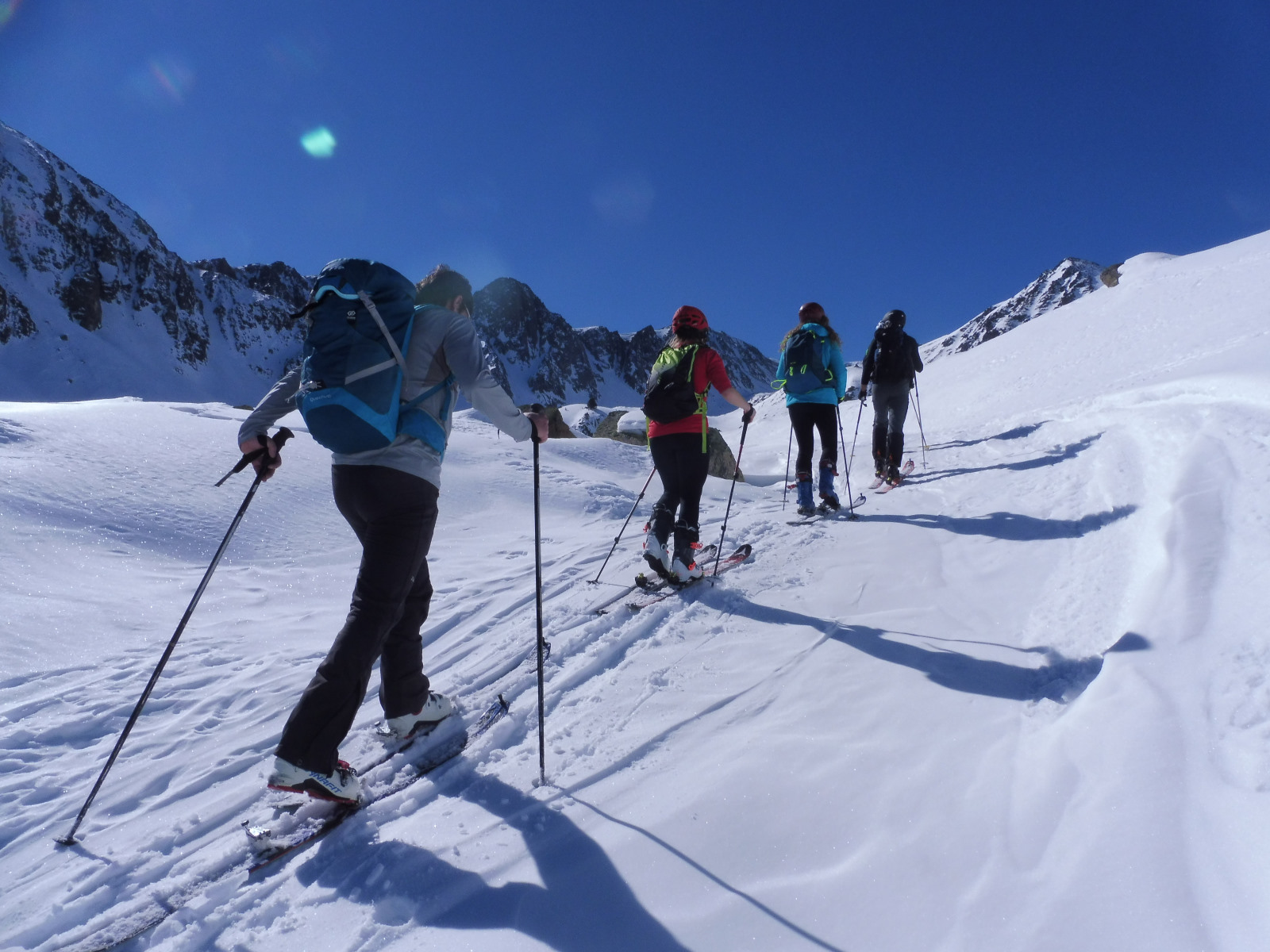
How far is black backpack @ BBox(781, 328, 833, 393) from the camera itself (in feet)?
20.8

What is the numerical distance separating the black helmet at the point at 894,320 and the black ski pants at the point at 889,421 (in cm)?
75

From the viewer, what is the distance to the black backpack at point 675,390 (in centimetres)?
444

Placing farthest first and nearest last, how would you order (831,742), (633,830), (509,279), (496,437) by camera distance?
1. (509,279)
2. (496,437)
3. (831,742)
4. (633,830)

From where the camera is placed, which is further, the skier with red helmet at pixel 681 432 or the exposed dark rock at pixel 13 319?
the exposed dark rock at pixel 13 319

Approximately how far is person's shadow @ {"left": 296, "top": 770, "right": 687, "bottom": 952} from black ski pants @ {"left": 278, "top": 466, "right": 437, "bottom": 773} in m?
0.35

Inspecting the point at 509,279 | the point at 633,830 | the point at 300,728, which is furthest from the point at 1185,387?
the point at 509,279

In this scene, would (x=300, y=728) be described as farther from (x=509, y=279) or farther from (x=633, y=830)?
(x=509, y=279)

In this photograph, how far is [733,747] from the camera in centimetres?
250

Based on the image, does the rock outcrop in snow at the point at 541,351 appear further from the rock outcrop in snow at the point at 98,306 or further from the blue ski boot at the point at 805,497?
the blue ski boot at the point at 805,497

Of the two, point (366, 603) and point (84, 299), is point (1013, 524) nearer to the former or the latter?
point (366, 603)

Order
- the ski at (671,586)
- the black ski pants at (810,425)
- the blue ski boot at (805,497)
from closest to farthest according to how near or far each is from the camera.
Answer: the ski at (671,586) → the black ski pants at (810,425) → the blue ski boot at (805,497)

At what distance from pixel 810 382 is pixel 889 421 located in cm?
255

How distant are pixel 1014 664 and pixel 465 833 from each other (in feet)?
8.19

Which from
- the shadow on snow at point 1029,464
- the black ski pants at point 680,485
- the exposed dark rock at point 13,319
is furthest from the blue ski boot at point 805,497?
the exposed dark rock at point 13,319
